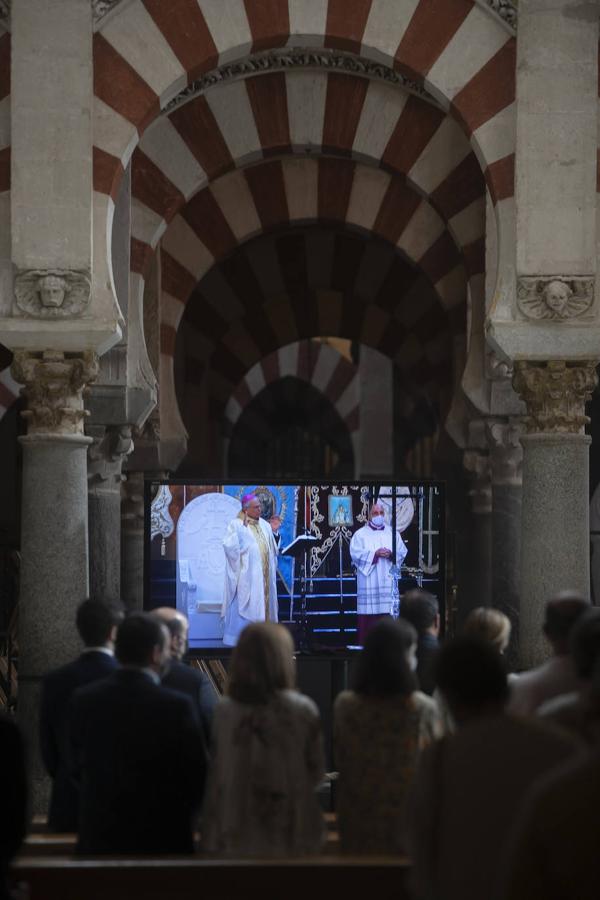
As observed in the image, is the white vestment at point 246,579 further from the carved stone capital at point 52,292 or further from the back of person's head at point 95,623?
the back of person's head at point 95,623

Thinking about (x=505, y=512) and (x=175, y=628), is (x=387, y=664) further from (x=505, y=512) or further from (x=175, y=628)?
(x=505, y=512)

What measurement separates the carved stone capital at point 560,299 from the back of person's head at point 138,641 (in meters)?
3.76

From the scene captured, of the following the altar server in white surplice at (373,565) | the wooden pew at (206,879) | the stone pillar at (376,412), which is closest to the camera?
the wooden pew at (206,879)

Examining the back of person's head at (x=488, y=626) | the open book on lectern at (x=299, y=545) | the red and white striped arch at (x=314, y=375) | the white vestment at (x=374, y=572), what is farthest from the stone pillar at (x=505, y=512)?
the red and white striped arch at (x=314, y=375)

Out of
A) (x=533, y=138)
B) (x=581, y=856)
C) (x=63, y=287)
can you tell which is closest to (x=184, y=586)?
(x=63, y=287)

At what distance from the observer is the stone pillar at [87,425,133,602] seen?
10.2m

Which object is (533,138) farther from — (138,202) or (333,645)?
(138,202)

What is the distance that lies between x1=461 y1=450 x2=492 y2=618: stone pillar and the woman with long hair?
7.58 metres

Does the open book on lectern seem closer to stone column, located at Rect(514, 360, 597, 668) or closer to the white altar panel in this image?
the white altar panel

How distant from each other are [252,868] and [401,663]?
722 mm

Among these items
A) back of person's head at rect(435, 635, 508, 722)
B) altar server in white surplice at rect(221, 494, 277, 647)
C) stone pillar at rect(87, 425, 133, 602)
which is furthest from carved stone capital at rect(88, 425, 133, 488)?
back of person's head at rect(435, 635, 508, 722)

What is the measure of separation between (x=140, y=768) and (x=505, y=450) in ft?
22.9

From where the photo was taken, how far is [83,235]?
7.68 meters

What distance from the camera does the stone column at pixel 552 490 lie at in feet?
25.3
